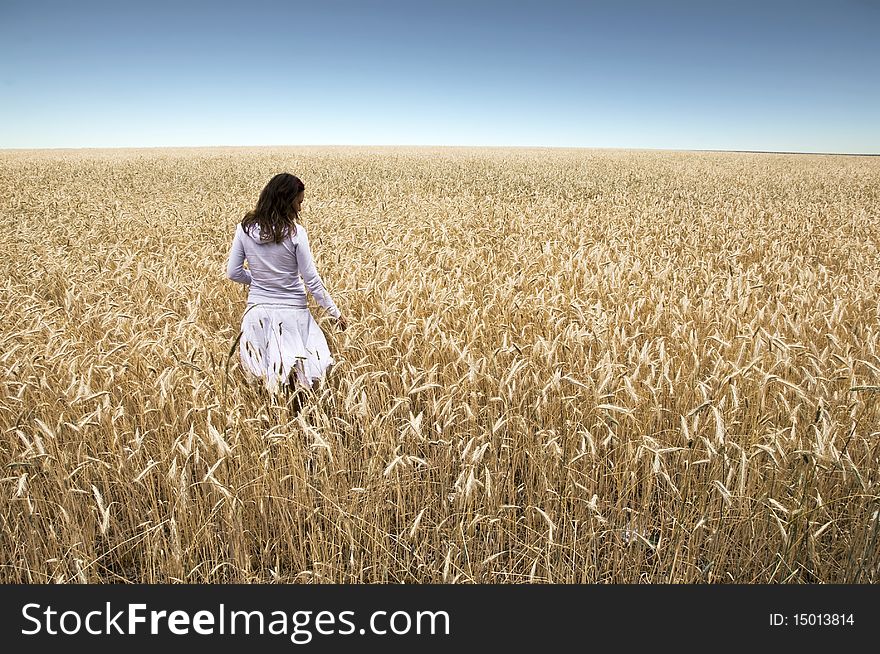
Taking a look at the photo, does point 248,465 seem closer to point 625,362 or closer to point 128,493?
point 128,493

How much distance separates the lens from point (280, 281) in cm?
302

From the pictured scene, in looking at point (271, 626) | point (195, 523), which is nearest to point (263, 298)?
point (195, 523)

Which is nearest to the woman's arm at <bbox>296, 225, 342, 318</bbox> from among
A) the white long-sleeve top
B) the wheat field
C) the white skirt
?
the white long-sleeve top

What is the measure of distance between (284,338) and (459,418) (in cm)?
113

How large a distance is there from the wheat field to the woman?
0.66ft

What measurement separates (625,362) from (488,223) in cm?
539

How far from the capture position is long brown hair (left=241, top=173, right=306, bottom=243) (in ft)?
9.39

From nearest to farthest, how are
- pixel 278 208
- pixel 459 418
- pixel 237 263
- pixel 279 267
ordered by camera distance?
pixel 459 418, pixel 278 208, pixel 279 267, pixel 237 263

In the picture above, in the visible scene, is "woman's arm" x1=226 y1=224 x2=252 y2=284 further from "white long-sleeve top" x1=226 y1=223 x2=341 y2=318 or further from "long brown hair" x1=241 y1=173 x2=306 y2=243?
"long brown hair" x1=241 y1=173 x2=306 y2=243

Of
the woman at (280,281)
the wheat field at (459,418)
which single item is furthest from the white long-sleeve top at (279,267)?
the wheat field at (459,418)

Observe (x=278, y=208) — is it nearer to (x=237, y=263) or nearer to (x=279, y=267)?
(x=279, y=267)

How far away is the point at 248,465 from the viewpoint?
224 cm

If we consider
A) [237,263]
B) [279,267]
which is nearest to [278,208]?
[279,267]

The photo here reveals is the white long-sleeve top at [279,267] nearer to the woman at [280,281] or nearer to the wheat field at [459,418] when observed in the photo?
the woman at [280,281]
